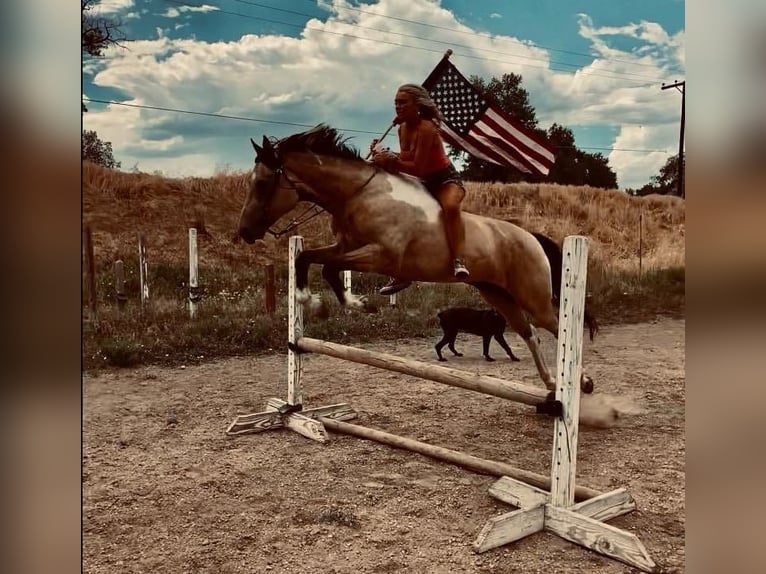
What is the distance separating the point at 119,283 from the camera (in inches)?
143

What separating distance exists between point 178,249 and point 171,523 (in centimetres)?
187

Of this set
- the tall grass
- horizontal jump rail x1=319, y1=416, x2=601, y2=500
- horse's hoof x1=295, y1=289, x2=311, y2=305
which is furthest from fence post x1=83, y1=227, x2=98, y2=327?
horizontal jump rail x1=319, y1=416, x2=601, y2=500

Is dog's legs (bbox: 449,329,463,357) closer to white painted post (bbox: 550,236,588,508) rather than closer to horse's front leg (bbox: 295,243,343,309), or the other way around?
horse's front leg (bbox: 295,243,343,309)

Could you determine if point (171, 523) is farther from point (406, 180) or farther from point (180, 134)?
point (180, 134)

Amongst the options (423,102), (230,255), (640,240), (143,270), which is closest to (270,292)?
(230,255)

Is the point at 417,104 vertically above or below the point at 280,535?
above

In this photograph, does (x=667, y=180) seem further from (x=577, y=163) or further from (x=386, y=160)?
(x=386, y=160)

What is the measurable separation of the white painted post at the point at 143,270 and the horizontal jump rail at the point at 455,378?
4.43 feet

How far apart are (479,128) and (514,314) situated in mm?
916

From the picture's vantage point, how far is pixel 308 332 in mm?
4699

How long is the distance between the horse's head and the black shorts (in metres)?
0.60

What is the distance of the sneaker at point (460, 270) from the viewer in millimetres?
2627
